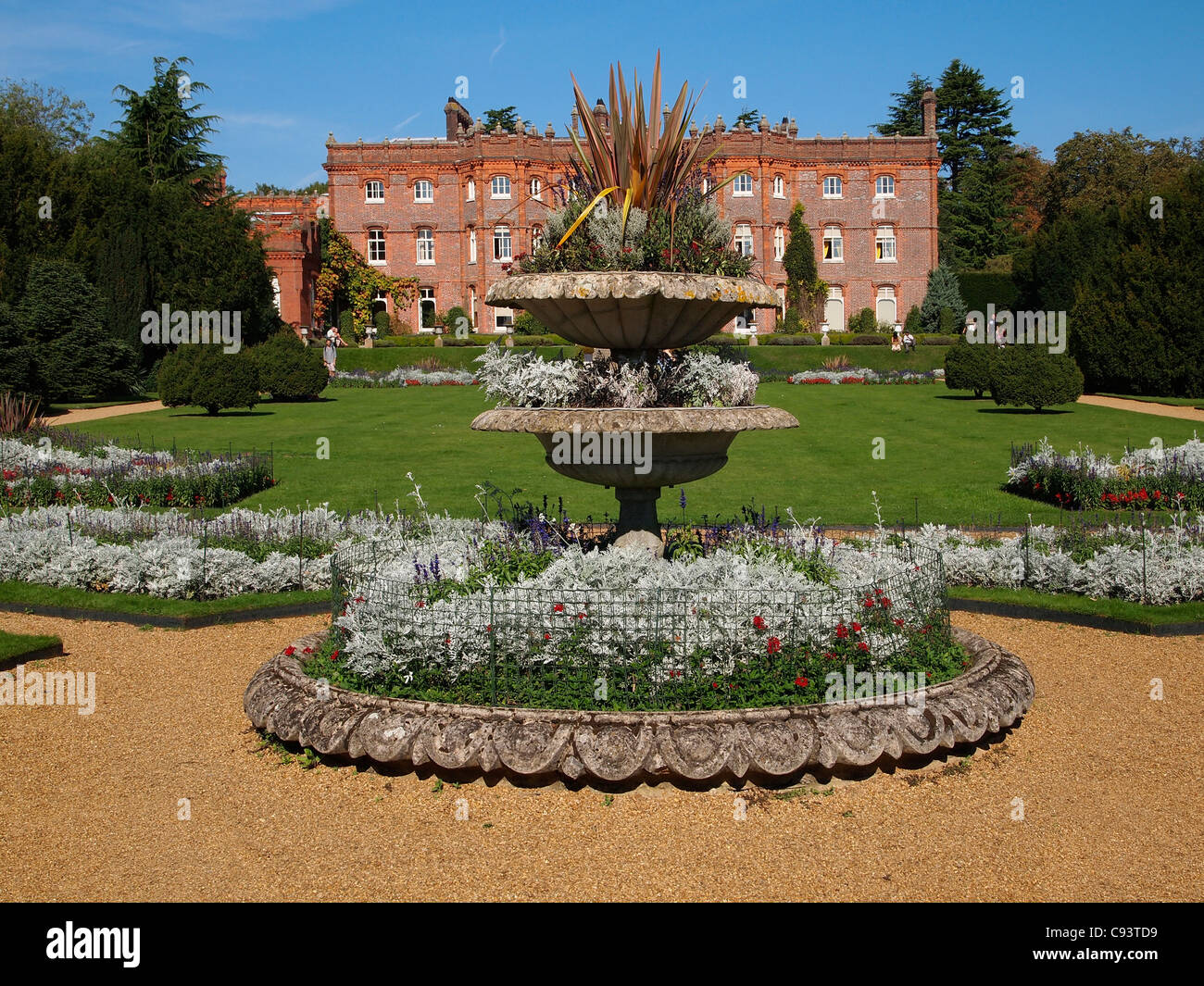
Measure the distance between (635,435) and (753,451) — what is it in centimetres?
1155

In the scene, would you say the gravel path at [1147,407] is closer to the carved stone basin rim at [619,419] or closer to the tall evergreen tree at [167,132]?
the carved stone basin rim at [619,419]

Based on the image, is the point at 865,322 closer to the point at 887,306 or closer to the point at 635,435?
the point at 887,306

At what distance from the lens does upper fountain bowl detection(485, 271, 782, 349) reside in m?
5.89

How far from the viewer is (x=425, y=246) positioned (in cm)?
5009

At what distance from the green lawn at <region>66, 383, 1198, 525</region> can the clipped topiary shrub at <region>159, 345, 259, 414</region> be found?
418 millimetres

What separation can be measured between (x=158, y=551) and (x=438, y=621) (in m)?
4.43

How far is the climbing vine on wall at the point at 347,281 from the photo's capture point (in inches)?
1883

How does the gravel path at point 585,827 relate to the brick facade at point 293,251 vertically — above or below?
below

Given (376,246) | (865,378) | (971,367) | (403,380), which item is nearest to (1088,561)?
(971,367)

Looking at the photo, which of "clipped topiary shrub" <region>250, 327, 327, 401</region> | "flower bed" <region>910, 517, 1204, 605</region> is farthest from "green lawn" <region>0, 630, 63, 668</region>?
"clipped topiary shrub" <region>250, 327, 327, 401</region>

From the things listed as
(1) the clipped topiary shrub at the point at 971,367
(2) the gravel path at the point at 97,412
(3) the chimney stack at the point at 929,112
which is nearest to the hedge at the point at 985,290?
(3) the chimney stack at the point at 929,112

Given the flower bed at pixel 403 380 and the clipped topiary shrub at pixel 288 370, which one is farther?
the flower bed at pixel 403 380

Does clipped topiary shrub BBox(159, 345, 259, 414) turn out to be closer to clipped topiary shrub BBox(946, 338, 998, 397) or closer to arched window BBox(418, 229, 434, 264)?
clipped topiary shrub BBox(946, 338, 998, 397)

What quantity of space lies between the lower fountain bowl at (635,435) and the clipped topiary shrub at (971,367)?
67.0ft
